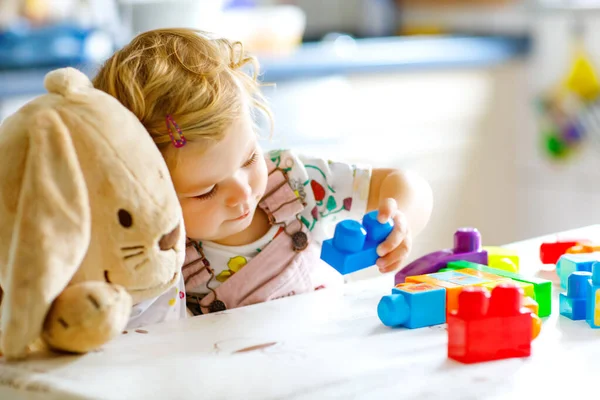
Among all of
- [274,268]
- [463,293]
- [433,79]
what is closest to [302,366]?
[463,293]

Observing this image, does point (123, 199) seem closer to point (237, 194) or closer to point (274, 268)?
point (237, 194)

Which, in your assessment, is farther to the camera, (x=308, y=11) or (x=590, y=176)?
(x=308, y=11)

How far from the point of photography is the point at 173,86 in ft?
2.43

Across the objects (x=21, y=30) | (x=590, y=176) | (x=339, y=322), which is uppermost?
(x=21, y=30)

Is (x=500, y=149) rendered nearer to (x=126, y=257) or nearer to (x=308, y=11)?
(x=308, y=11)

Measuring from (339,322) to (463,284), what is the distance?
106mm

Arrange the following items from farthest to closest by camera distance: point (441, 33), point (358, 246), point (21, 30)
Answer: point (441, 33) → point (21, 30) → point (358, 246)

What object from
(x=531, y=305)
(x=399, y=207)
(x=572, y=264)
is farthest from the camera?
(x=399, y=207)

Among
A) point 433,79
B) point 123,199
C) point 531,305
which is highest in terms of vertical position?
point 123,199

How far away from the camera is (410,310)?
0.66 m

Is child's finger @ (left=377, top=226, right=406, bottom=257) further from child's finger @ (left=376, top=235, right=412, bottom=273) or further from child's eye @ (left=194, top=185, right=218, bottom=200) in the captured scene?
child's eye @ (left=194, top=185, right=218, bottom=200)

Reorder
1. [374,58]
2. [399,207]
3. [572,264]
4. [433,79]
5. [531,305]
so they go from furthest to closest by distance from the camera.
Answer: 1. [433,79]
2. [374,58]
3. [399,207]
4. [572,264]
5. [531,305]

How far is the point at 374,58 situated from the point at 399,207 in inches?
48.0

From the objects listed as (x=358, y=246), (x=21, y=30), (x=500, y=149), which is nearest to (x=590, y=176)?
(x=500, y=149)
